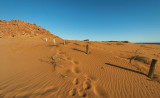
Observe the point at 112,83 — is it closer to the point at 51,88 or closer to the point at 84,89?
the point at 84,89

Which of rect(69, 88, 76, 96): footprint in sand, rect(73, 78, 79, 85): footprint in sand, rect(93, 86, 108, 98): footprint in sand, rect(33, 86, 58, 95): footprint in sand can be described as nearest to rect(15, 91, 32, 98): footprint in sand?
rect(33, 86, 58, 95): footprint in sand

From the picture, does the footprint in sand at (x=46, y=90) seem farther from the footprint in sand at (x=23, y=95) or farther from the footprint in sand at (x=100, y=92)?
the footprint in sand at (x=100, y=92)

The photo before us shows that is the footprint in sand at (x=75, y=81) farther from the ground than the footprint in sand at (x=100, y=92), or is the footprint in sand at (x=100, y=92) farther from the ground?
the footprint in sand at (x=75, y=81)

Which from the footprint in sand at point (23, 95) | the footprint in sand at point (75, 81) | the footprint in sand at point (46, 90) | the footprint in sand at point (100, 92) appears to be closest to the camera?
the footprint in sand at point (23, 95)

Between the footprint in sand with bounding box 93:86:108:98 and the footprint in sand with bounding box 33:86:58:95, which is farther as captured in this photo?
the footprint in sand with bounding box 93:86:108:98

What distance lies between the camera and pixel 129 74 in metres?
3.75

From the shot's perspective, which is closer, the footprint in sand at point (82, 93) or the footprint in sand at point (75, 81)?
the footprint in sand at point (82, 93)

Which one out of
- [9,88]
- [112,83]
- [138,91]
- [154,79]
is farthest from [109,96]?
[9,88]

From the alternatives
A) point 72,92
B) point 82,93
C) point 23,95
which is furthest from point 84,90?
point 23,95

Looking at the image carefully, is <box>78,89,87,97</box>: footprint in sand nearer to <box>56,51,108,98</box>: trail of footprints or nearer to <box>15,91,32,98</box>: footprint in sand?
<box>56,51,108,98</box>: trail of footprints

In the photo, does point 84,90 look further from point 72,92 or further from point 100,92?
point 100,92

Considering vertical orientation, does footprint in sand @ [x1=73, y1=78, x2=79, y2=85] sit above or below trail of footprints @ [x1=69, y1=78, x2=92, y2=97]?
above

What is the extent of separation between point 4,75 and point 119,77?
612cm

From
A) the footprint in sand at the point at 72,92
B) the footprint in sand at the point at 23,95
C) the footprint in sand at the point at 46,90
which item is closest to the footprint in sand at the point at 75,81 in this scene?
the footprint in sand at the point at 72,92
